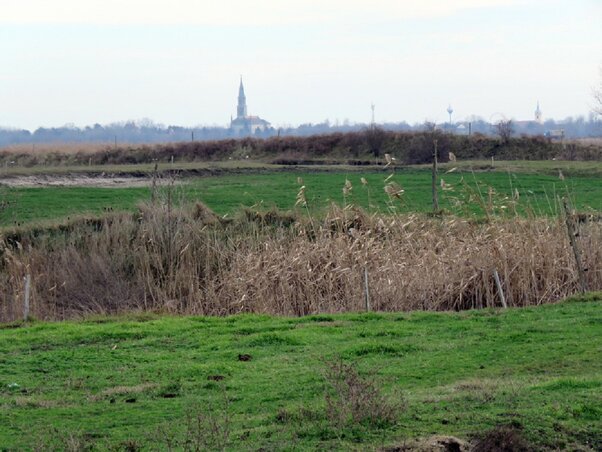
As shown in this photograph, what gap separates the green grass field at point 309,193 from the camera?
2836cm

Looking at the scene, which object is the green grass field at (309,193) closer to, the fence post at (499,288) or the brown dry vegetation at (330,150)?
the brown dry vegetation at (330,150)

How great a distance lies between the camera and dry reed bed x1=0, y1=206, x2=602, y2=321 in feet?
52.3

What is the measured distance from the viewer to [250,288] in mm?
16797

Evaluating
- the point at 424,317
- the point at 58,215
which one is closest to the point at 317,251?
the point at 424,317

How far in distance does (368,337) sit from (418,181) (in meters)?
28.3

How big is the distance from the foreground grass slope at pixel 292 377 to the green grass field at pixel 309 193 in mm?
10833

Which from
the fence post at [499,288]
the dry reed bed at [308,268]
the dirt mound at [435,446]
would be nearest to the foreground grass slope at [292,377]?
the dirt mound at [435,446]

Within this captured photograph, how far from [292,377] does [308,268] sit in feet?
23.2

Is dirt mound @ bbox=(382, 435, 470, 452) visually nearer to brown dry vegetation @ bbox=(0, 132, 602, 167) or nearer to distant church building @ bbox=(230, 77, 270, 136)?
brown dry vegetation @ bbox=(0, 132, 602, 167)

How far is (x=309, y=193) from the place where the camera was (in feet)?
113

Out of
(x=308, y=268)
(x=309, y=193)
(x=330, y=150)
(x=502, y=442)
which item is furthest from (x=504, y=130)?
(x=502, y=442)

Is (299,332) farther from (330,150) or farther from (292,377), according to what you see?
(330,150)

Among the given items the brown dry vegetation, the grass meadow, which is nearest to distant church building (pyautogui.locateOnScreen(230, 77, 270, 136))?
the brown dry vegetation

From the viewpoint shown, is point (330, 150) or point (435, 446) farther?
point (330, 150)
